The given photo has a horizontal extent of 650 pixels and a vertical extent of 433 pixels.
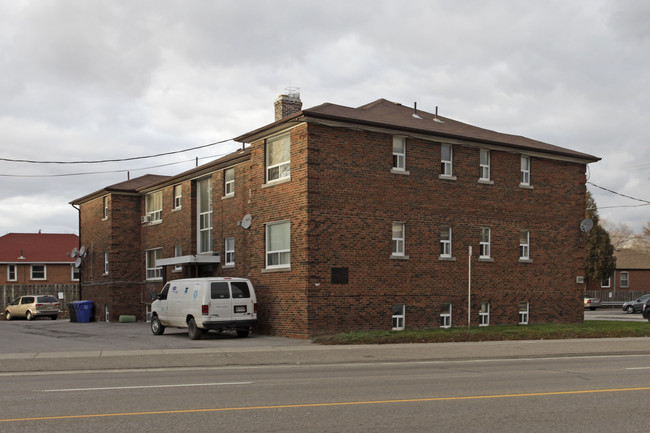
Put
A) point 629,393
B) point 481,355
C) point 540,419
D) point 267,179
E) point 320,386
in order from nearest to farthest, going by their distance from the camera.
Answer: point 540,419 < point 629,393 < point 320,386 < point 481,355 < point 267,179

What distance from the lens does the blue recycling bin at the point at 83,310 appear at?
127 feet

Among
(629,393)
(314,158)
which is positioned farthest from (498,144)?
(629,393)

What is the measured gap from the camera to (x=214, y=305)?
2292 cm

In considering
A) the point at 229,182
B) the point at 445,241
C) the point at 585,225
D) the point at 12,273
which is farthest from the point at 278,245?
the point at 12,273

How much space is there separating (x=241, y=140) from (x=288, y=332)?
7981mm

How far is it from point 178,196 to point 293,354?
61.0ft

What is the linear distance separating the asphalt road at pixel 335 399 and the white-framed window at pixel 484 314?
39.8 ft

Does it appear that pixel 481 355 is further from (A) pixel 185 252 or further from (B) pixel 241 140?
(A) pixel 185 252

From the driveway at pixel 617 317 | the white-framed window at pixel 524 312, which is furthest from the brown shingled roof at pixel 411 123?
the driveway at pixel 617 317

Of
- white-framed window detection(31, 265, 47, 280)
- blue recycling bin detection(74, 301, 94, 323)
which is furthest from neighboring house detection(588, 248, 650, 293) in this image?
white-framed window detection(31, 265, 47, 280)

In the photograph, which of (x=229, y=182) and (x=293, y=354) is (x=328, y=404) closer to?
(x=293, y=354)

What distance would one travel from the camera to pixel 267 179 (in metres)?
26.5

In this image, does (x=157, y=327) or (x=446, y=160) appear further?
(x=446, y=160)

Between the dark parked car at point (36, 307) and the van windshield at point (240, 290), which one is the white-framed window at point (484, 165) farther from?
the dark parked car at point (36, 307)
